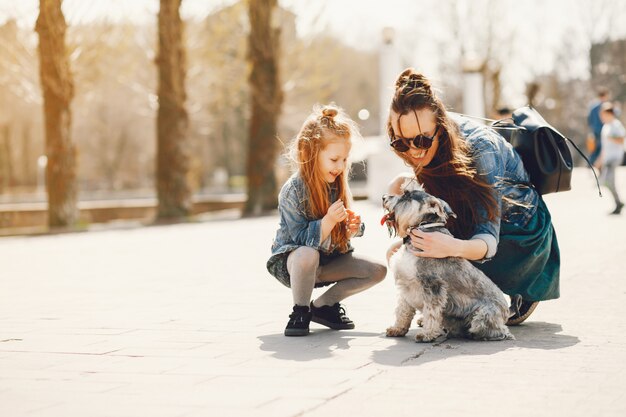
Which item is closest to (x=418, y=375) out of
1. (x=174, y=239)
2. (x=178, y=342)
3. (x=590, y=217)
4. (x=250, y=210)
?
(x=178, y=342)

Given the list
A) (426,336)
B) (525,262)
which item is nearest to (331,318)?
(426,336)

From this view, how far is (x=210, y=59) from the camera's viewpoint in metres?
33.0

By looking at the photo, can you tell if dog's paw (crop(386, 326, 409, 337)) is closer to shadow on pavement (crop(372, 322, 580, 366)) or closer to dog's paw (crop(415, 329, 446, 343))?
shadow on pavement (crop(372, 322, 580, 366))

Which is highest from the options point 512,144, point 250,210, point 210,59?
point 210,59

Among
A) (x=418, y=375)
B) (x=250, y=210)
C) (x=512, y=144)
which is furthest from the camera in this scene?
(x=250, y=210)

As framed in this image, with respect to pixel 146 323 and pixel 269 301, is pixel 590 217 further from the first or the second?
pixel 146 323

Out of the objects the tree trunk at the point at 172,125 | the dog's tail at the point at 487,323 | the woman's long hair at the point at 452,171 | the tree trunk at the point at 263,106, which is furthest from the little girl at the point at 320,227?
the tree trunk at the point at 263,106

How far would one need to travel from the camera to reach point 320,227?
19.4ft

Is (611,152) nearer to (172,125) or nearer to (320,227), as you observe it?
(172,125)

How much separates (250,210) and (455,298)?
65.4 feet

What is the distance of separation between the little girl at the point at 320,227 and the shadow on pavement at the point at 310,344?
0.32 ft

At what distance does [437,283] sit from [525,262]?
87cm

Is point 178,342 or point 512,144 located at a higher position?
point 512,144

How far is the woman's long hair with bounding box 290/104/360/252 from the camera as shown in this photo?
5.94 meters
